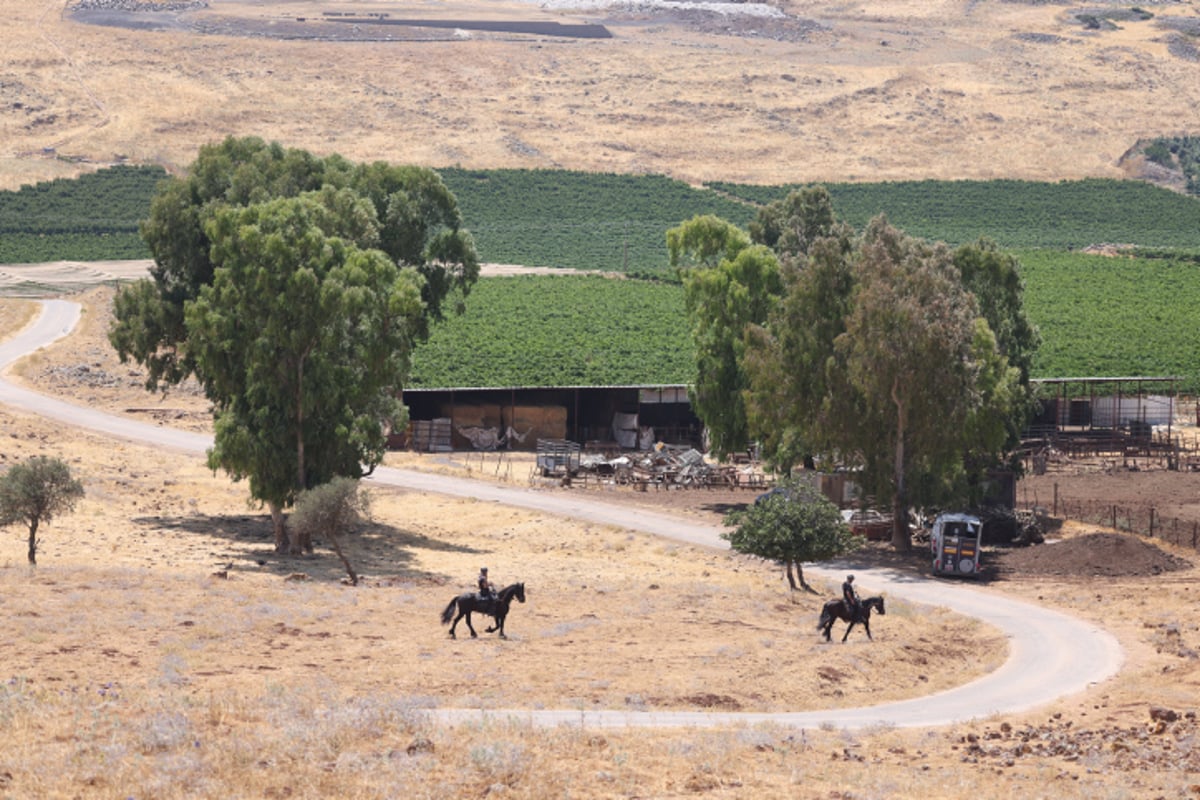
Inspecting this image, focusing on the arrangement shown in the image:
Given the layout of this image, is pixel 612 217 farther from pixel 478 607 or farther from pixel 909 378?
pixel 478 607

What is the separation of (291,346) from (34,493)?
10.6 metres

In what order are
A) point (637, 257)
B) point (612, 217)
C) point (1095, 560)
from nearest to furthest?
point (1095, 560), point (637, 257), point (612, 217)

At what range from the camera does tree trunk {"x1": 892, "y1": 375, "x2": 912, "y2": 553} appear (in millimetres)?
61750

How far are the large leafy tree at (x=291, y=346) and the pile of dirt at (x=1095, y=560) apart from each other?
873 inches

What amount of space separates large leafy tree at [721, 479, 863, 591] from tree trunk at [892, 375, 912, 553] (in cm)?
972

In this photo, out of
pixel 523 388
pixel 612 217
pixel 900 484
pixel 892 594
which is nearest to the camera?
pixel 892 594

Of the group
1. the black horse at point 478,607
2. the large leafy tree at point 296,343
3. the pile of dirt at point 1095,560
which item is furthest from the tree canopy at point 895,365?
the black horse at point 478,607

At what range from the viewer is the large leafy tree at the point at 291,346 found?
56.2 metres

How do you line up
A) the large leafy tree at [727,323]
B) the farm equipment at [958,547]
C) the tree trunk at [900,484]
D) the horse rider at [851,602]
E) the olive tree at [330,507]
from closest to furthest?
the horse rider at [851,602], the olive tree at [330,507], the farm equipment at [958,547], the tree trunk at [900,484], the large leafy tree at [727,323]

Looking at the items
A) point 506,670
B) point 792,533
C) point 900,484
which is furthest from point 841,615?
point 900,484

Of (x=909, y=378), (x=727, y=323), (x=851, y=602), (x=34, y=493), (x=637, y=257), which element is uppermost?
(x=637, y=257)

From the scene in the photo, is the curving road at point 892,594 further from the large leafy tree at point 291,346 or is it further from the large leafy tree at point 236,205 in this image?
the large leafy tree at point 291,346

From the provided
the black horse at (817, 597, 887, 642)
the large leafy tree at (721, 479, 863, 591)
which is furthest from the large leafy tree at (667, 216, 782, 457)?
the black horse at (817, 597, 887, 642)

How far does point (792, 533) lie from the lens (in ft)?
169
